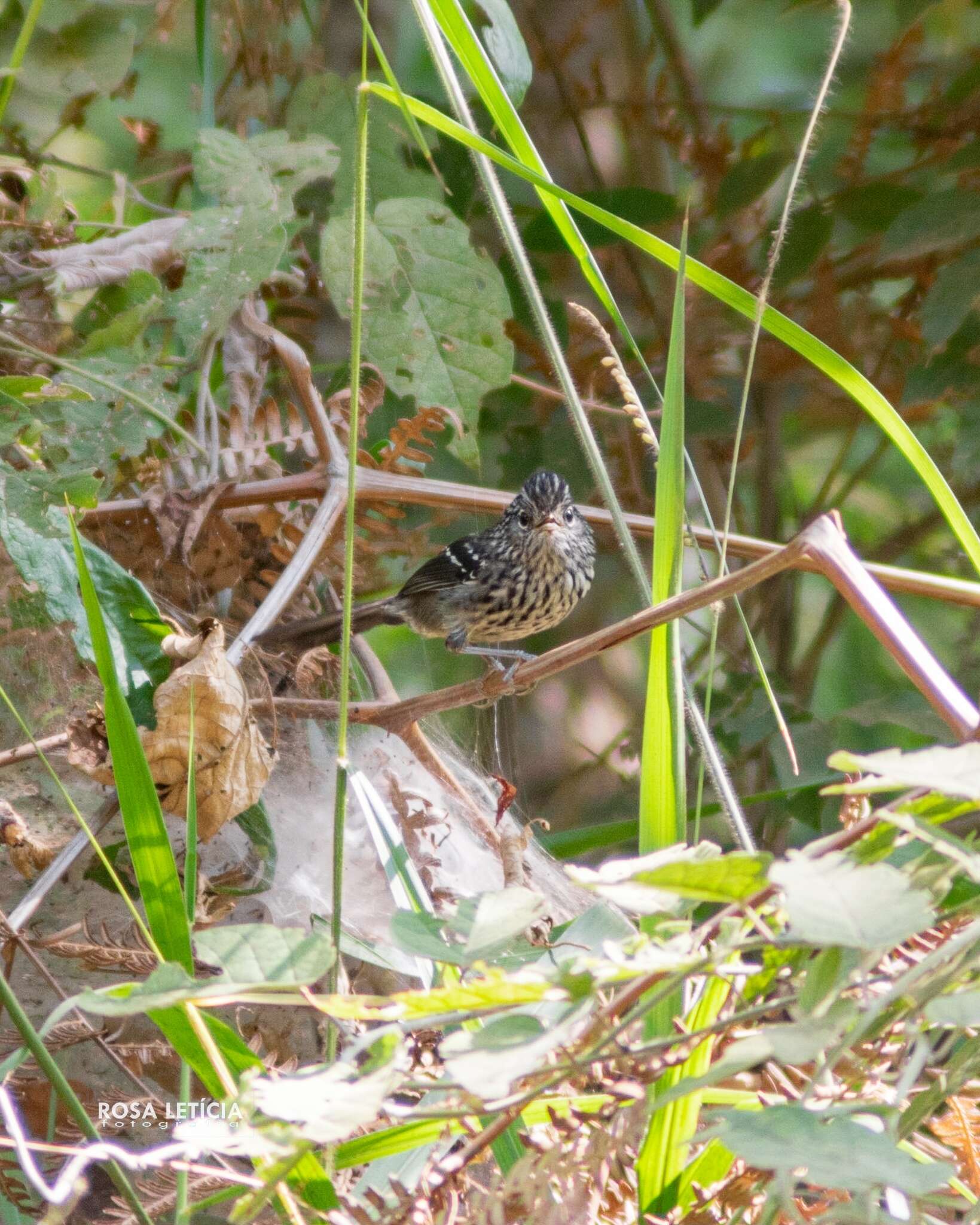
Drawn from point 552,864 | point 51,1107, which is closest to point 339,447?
point 552,864

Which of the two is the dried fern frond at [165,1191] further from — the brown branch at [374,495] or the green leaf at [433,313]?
the green leaf at [433,313]

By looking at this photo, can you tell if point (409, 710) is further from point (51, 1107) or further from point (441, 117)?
point (441, 117)

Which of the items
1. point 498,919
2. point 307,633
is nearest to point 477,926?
point 498,919

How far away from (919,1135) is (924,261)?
10.5 feet

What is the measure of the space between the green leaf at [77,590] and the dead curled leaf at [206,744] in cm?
13

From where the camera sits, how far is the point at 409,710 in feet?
7.77

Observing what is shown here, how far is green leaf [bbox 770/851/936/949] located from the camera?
0.71 meters

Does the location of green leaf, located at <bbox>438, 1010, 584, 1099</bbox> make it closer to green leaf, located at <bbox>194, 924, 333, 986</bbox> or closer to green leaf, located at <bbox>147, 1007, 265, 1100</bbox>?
green leaf, located at <bbox>194, 924, 333, 986</bbox>

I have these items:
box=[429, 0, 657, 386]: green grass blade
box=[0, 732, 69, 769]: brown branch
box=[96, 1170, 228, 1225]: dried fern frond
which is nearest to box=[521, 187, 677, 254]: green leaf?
box=[429, 0, 657, 386]: green grass blade

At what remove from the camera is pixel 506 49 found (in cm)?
214

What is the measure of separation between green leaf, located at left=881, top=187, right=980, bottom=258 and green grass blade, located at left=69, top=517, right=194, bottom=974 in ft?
8.54

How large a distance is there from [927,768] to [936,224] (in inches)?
106

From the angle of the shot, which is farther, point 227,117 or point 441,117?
point 227,117

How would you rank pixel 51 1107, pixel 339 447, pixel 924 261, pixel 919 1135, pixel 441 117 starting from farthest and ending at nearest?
pixel 924 261
pixel 339 447
pixel 51 1107
pixel 441 117
pixel 919 1135
